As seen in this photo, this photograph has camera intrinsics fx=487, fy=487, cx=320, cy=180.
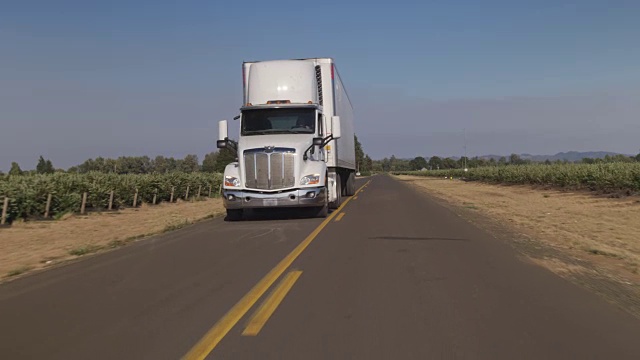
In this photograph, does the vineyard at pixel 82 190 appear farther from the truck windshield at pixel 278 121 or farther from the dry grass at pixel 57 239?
the truck windshield at pixel 278 121

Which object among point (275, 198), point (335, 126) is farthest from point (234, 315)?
point (335, 126)

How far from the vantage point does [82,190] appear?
23438mm

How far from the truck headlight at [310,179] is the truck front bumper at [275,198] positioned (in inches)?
8.4

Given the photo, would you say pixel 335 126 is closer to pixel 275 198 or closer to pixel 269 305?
pixel 275 198

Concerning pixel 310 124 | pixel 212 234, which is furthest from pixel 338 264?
pixel 310 124

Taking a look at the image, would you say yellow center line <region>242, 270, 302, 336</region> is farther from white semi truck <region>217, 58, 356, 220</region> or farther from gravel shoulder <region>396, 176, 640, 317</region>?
white semi truck <region>217, 58, 356, 220</region>

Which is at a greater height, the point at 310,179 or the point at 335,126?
the point at 335,126

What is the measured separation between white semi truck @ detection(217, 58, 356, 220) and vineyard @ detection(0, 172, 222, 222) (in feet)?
29.2

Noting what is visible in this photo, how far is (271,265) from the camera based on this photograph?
817 centimetres

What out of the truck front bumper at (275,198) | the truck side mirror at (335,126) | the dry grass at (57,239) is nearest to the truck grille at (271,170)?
the truck front bumper at (275,198)

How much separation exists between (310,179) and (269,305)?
30.1 feet

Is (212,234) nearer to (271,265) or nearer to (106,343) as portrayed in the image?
(271,265)

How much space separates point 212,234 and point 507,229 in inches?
319

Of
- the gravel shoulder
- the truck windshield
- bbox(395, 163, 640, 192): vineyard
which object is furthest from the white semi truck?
bbox(395, 163, 640, 192): vineyard
